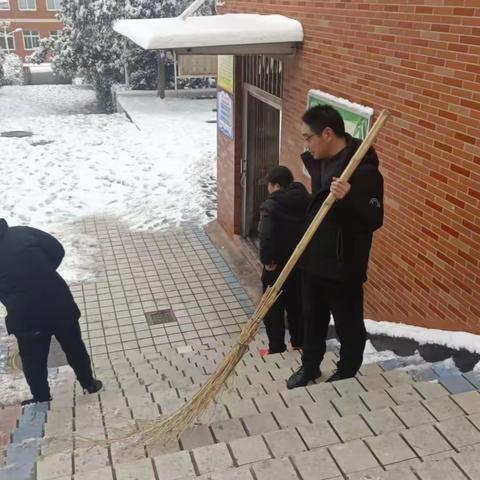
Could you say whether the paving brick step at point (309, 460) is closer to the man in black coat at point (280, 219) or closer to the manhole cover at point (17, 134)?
the man in black coat at point (280, 219)

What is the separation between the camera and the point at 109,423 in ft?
11.0

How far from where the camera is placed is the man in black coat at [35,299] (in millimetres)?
3928

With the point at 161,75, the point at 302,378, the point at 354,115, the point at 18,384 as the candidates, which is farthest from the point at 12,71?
the point at 302,378

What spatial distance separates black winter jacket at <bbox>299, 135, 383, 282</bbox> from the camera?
2.98 m

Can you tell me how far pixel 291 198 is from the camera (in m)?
4.34

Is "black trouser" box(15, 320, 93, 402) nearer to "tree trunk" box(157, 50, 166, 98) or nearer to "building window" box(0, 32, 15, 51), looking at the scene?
"tree trunk" box(157, 50, 166, 98)

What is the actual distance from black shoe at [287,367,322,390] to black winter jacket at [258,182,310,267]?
1.01 meters

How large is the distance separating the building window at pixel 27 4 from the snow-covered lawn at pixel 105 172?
29.0 metres

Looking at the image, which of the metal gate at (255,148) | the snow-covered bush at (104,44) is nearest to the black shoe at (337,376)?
the metal gate at (255,148)

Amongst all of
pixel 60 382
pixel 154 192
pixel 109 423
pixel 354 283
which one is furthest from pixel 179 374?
pixel 154 192

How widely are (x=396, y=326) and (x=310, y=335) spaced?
3.62 ft

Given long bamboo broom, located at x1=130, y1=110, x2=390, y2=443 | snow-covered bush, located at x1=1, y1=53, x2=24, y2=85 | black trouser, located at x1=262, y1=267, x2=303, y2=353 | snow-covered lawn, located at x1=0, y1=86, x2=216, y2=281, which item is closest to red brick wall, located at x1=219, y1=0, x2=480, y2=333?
black trouser, located at x1=262, y1=267, x2=303, y2=353

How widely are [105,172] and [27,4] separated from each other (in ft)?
124

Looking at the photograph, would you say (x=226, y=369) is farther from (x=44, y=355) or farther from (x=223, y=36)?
(x=223, y=36)
